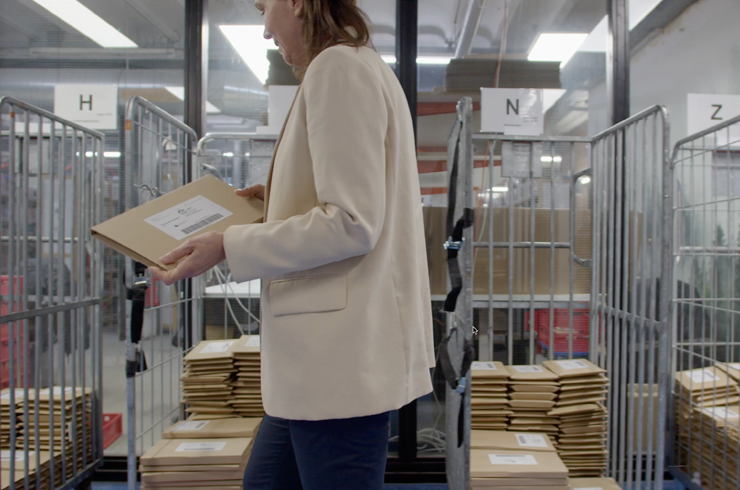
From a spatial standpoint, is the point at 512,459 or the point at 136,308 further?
the point at 512,459

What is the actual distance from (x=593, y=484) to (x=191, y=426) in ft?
5.22

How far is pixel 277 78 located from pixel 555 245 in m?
1.60

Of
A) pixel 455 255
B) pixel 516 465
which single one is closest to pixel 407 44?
pixel 455 255

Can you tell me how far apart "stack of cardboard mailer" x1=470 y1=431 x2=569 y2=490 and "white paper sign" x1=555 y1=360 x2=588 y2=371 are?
321 millimetres

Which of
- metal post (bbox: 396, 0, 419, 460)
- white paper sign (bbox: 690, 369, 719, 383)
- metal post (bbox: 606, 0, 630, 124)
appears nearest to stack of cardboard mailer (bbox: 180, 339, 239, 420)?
metal post (bbox: 396, 0, 419, 460)

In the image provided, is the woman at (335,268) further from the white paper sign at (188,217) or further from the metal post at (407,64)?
the metal post at (407,64)

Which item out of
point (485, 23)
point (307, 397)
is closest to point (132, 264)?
point (307, 397)

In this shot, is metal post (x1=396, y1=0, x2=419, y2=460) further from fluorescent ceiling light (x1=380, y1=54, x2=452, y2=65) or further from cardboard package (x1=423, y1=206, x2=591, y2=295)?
cardboard package (x1=423, y1=206, x2=591, y2=295)

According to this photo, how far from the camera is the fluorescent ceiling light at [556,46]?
94.0 inches

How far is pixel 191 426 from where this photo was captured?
1749 mm

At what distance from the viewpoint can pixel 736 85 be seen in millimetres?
2379

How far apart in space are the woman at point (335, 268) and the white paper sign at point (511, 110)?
166 cm

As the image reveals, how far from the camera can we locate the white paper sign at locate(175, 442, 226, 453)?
1609 mm

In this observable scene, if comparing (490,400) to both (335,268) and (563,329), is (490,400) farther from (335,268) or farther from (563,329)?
(335,268)
